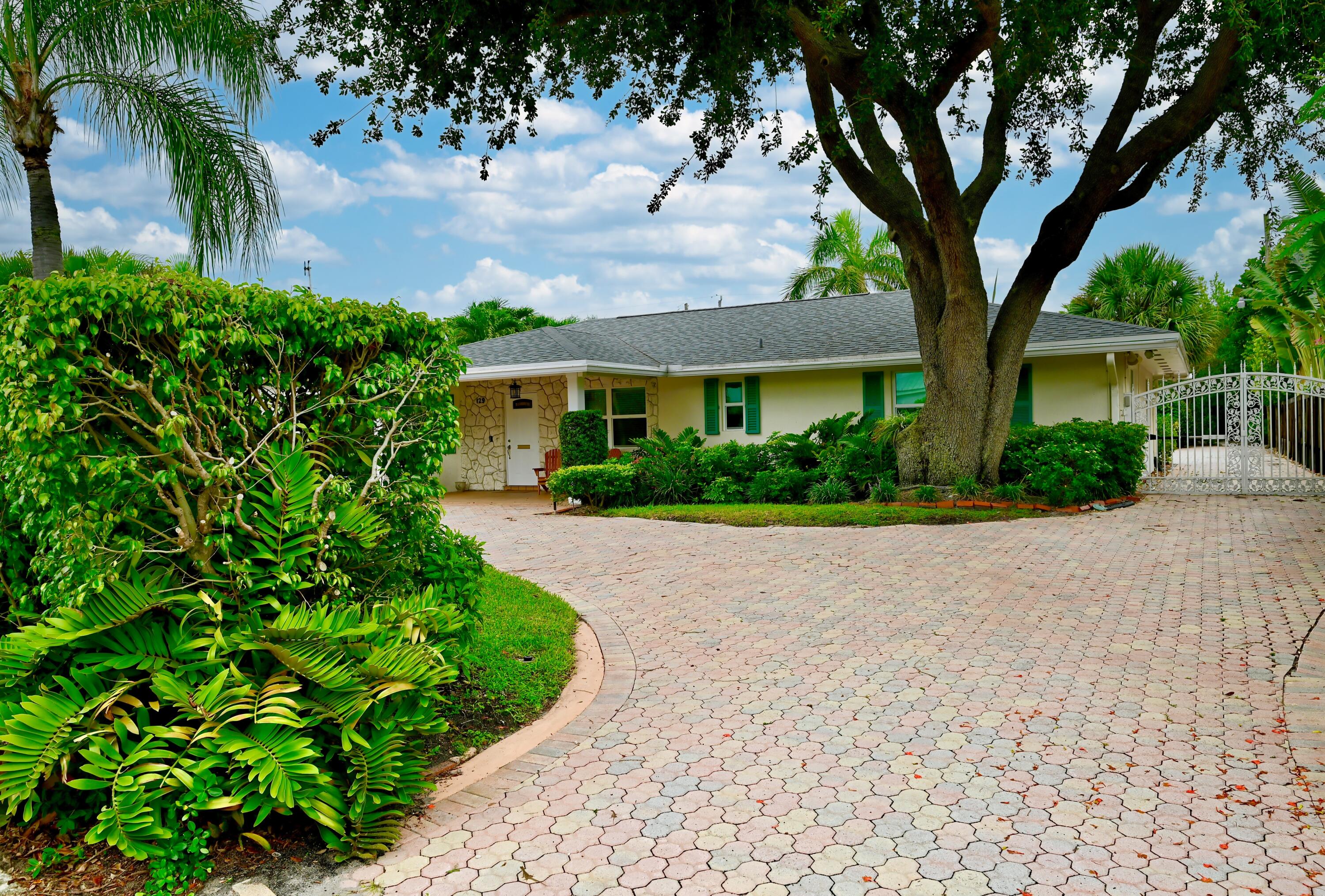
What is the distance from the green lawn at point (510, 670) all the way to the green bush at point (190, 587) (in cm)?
90

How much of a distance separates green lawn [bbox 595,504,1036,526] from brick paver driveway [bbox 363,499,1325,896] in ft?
13.0

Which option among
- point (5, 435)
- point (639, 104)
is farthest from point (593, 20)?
point (5, 435)

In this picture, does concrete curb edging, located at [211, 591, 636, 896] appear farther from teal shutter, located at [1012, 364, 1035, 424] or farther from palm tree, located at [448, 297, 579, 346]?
palm tree, located at [448, 297, 579, 346]

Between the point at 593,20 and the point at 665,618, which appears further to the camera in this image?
the point at 593,20

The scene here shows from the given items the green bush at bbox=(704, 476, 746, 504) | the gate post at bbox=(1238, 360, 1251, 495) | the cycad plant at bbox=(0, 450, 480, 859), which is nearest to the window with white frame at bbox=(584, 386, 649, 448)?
the green bush at bbox=(704, 476, 746, 504)

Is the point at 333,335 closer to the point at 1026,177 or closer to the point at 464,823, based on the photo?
the point at 464,823

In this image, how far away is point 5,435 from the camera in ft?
12.0

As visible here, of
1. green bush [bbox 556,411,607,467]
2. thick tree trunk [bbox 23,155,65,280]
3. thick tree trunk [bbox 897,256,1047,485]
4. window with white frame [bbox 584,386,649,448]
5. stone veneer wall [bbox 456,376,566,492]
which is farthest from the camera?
stone veneer wall [bbox 456,376,566,492]

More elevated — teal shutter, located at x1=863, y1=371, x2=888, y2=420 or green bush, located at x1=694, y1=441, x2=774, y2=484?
teal shutter, located at x1=863, y1=371, x2=888, y2=420

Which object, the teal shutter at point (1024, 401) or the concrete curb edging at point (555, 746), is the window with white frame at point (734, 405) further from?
the concrete curb edging at point (555, 746)

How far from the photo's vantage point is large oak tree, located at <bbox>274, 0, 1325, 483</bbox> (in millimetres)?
12188

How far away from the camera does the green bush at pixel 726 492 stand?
16219mm

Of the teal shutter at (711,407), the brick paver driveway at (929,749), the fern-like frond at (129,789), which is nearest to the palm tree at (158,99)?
the brick paver driveway at (929,749)

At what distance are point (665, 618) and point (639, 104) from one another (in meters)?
10.6
